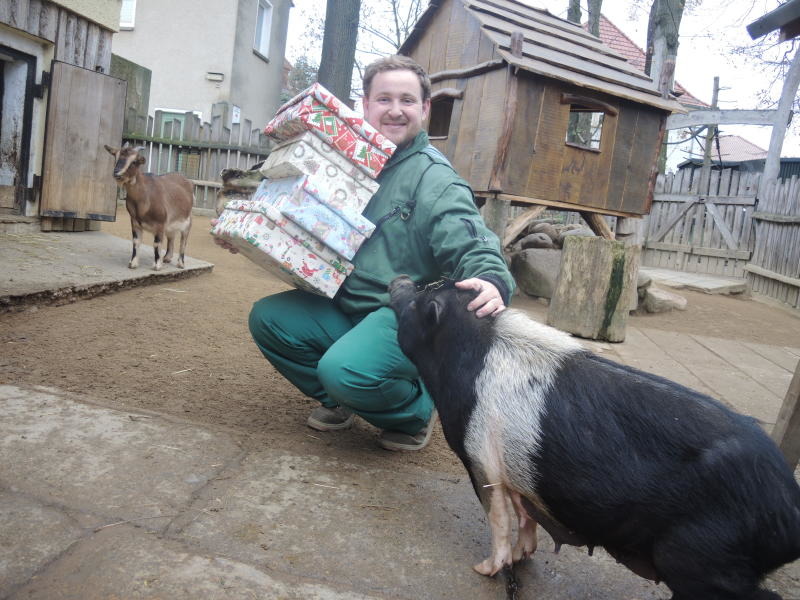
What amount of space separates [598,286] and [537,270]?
7.37 feet

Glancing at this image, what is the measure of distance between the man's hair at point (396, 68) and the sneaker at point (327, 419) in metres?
1.50

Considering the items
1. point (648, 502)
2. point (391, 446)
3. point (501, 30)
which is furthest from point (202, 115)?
point (648, 502)

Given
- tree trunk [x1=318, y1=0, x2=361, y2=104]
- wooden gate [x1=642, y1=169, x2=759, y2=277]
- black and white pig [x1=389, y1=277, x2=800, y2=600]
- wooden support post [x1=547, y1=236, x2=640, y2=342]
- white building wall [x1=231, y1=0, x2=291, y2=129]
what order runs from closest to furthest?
black and white pig [x1=389, y1=277, x2=800, y2=600], wooden support post [x1=547, y1=236, x2=640, y2=342], tree trunk [x1=318, y1=0, x2=361, y2=104], wooden gate [x1=642, y1=169, x2=759, y2=277], white building wall [x1=231, y1=0, x2=291, y2=129]

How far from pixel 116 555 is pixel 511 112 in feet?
20.1

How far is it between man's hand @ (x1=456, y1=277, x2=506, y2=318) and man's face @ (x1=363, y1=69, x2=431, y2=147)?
942 mm

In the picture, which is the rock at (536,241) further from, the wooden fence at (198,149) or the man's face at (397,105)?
the man's face at (397,105)

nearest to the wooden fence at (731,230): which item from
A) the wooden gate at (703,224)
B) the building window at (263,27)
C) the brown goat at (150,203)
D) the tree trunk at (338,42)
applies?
the wooden gate at (703,224)

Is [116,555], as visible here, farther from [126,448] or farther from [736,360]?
[736,360]

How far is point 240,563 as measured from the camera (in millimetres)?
1878

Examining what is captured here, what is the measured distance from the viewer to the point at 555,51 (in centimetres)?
775

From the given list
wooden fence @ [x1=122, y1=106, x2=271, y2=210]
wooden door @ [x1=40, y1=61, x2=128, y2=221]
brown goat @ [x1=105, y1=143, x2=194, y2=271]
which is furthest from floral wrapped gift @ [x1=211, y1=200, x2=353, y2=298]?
wooden fence @ [x1=122, y1=106, x2=271, y2=210]

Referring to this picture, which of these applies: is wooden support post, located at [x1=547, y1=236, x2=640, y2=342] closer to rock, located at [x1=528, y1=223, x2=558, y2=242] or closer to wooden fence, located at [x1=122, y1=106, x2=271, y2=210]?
rock, located at [x1=528, y1=223, x2=558, y2=242]

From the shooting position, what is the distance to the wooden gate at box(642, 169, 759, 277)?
12.3 metres

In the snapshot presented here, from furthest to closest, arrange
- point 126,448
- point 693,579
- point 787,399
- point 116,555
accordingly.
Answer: point 787,399
point 126,448
point 116,555
point 693,579
